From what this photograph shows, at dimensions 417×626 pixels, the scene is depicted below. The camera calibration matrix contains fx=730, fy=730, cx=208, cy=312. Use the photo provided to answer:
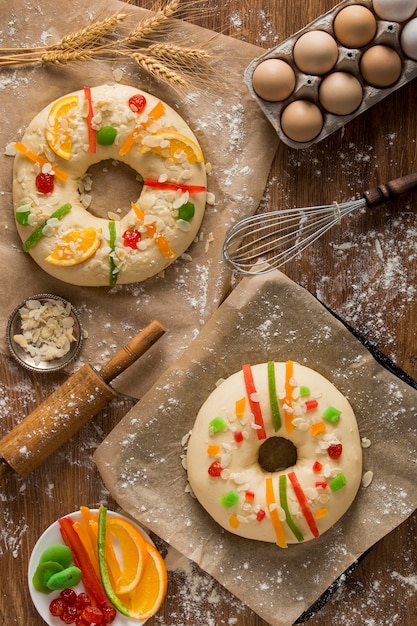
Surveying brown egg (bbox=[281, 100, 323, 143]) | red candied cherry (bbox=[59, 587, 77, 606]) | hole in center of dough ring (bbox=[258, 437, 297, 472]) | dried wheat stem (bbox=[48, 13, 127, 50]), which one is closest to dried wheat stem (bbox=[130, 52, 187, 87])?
dried wheat stem (bbox=[48, 13, 127, 50])

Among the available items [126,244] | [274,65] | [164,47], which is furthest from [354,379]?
[164,47]

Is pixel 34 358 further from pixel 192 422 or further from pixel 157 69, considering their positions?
pixel 157 69

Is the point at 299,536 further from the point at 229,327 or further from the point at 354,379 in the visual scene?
the point at 229,327

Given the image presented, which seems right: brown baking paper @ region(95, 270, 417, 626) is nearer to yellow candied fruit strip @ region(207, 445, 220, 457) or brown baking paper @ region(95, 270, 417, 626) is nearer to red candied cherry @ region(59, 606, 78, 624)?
yellow candied fruit strip @ region(207, 445, 220, 457)

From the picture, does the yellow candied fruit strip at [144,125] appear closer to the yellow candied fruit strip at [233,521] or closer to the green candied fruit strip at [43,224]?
the green candied fruit strip at [43,224]

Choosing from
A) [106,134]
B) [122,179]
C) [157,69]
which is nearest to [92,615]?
[122,179]

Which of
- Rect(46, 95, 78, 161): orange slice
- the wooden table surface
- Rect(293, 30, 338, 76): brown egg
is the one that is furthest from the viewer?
the wooden table surface
